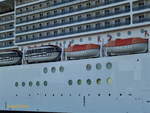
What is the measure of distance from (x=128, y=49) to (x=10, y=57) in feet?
32.4

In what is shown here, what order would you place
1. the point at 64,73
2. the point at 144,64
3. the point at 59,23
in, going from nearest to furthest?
the point at 144,64 < the point at 64,73 < the point at 59,23

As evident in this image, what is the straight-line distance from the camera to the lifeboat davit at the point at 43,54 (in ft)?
64.4

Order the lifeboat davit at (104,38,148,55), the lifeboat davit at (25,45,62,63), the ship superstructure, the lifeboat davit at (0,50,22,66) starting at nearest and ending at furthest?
the lifeboat davit at (104,38,148,55) → the ship superstructure → the lifeboat davit at (25,45,62,63) → the lifeboat davit at (0,50,22,66)

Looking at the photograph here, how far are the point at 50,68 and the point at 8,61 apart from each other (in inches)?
183

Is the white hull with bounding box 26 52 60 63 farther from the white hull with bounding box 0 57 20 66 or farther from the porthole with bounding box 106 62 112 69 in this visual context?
the porthole with bounding box 106 62 112 69

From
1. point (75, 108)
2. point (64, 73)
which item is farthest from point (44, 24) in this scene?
point (75, 108)

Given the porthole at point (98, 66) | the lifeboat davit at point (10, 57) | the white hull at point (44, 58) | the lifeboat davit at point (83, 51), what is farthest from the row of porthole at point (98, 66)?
the lifeboat davit at point (10, 57)

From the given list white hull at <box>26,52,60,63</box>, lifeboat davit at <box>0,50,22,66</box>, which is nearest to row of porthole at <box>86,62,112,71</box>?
white hull at <box>26,52,60,63</box>

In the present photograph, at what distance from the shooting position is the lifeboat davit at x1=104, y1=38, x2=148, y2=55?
16047 millimetres

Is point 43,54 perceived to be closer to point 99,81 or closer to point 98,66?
point 98,66

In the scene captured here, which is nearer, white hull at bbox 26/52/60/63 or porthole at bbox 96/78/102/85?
porthole at bbox 96/78/102/85

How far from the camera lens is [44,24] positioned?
2128 cm

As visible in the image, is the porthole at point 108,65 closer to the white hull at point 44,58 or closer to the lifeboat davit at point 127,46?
the lifeboat davit at point 127,46

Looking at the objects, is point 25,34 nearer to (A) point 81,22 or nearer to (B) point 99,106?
(A) point 81,22
